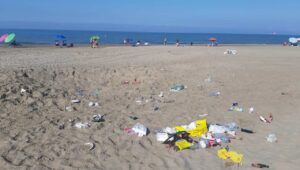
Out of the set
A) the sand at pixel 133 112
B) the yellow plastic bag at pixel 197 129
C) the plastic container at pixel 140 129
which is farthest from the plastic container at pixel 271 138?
the plastic container at pixel 140 129

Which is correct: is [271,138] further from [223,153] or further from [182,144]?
[182,144]

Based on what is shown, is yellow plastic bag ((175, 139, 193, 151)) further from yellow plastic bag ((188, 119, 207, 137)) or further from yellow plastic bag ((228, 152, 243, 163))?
yellow plastic bag ((228, 152, 243, 163))

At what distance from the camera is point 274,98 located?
10477 millimetres

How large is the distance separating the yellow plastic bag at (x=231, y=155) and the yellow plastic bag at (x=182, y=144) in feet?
1.85

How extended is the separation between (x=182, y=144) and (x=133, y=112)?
2.62m

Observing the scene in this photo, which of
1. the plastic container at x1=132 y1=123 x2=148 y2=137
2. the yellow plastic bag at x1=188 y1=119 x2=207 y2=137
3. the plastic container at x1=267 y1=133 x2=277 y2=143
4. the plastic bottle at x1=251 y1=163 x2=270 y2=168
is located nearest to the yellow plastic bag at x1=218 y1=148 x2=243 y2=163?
the plastic bottle at x1=251 y1=163 x2=270 y2=168

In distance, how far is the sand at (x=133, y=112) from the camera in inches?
227

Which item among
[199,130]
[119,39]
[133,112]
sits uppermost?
[199,130]

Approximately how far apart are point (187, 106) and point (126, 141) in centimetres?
329

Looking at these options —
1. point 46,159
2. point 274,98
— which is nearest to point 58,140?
point 46,159

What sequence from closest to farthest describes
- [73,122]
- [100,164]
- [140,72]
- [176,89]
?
1. [100,164]
2. [73,122]
3. [176,89]
4. [140,72]

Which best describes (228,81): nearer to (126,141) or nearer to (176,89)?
(176,89)

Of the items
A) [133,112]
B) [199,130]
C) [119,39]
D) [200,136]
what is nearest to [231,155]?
[200,136]

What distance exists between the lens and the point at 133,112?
28.7ft
